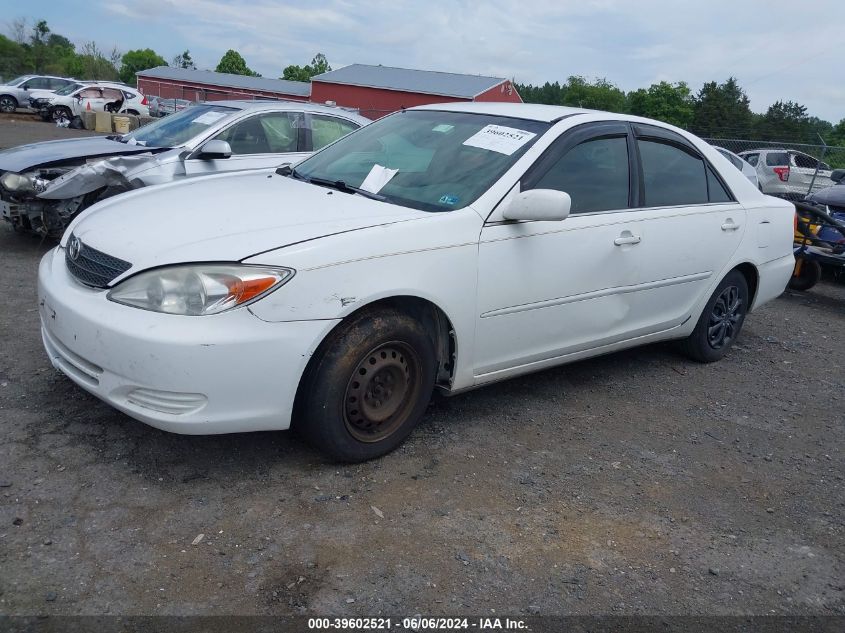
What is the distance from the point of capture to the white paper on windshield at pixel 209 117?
7215 mm

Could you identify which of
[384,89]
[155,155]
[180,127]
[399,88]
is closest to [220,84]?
[384,89]

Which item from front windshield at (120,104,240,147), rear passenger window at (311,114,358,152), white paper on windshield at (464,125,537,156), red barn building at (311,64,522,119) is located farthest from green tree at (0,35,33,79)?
white paper on windshield at (464,125,537,156)

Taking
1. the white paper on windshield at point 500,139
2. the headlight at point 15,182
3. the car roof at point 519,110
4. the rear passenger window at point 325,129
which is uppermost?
the car roof at point 519,110

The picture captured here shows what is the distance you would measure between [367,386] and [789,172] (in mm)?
16788

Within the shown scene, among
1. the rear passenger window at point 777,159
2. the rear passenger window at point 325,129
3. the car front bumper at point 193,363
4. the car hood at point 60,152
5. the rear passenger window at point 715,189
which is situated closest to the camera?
the car front bumper at point 193,363

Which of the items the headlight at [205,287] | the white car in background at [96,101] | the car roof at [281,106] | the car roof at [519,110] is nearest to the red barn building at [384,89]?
the white car in background at [96,101]

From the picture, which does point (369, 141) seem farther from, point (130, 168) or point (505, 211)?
point (130, 168)

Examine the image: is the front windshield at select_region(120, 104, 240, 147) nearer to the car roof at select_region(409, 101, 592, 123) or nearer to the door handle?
the car roof at select_region(409, 101, 592, 123)

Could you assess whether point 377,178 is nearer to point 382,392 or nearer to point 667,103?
point 382,392

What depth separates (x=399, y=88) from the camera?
50.2 metres

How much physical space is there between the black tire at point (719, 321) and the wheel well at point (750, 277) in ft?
0.16

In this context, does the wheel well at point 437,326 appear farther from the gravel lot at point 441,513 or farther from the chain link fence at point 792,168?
the chain link fence at point 792,168

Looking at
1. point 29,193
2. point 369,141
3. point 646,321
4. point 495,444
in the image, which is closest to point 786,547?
point 495,444

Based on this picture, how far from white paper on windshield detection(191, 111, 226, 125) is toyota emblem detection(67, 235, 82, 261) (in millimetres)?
3924
